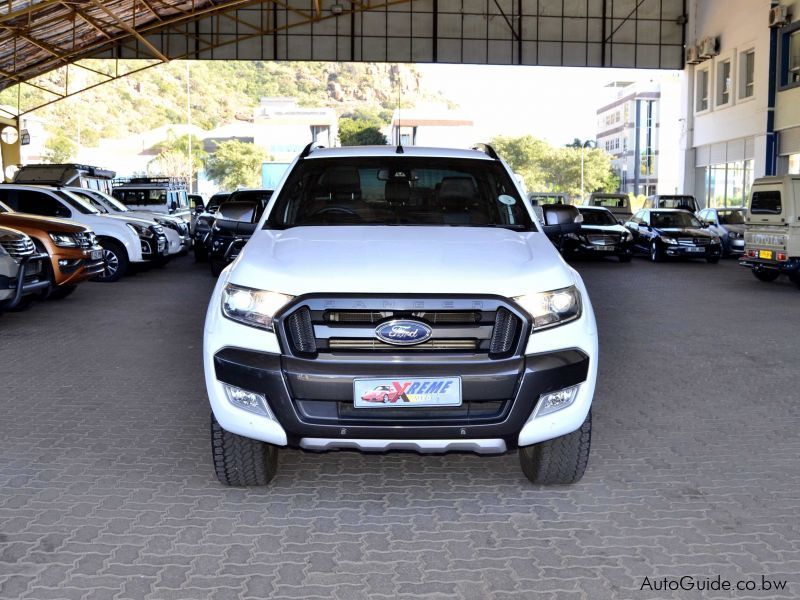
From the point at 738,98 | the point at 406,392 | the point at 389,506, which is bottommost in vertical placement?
the point at 389,506

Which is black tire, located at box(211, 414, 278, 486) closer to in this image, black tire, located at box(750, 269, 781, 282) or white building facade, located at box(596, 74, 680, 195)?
black tire, located at box(750, 269, 781, 282)

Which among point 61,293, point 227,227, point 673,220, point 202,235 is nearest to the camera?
point 227,227

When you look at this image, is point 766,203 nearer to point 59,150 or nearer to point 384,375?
point 384,375

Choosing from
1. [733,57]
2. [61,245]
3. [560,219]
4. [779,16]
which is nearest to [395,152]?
[560,219]

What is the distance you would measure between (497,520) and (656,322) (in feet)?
26.5

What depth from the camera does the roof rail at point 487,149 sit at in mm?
6534

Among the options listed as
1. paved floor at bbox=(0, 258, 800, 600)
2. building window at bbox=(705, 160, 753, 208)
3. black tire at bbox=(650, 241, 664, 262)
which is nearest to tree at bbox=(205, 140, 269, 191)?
building window at bbox=(705, 160, 753, 208)

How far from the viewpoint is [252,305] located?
14.8ft

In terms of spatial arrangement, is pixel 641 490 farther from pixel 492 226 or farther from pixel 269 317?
pixel 269 317

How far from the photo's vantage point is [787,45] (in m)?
28.7

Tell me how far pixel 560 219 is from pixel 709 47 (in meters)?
29.3

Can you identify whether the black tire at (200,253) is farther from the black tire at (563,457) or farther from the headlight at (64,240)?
the black tire at (563,457)

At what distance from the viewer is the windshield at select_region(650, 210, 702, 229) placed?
2444cm

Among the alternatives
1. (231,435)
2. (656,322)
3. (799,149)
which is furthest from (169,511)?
(799,149)
